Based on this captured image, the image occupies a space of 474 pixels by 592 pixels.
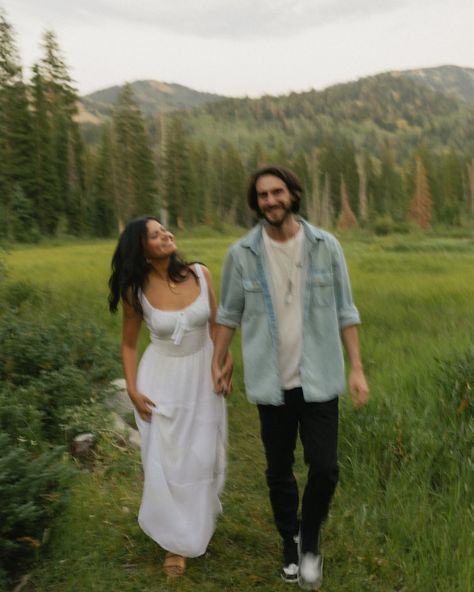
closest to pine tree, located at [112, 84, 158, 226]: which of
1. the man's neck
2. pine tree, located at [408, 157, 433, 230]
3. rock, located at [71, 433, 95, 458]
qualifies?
pine tree, located at [408, 157, 433, 230]

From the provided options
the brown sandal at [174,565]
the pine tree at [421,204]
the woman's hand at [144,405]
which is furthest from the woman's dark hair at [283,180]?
the pine tree at [421,204]

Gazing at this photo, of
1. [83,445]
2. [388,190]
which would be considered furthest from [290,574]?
[388,190]

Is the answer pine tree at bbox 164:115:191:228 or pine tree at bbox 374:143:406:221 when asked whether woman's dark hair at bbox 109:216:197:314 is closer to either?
pine tree at bbox 164:115:191:228

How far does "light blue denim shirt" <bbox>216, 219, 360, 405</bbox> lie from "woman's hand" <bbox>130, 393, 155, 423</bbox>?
0.63 meters

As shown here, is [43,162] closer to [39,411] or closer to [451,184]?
[39,411]

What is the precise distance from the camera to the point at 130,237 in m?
3.37

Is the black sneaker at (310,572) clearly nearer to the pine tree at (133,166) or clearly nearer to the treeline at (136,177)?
the treeline at (136,177)

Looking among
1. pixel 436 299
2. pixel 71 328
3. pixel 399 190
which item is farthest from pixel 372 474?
pixel 399 190

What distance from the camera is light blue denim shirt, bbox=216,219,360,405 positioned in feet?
9.77

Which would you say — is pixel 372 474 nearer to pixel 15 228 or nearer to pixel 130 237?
pixel 130 237

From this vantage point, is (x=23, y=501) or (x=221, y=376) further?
(x=23, y=501)

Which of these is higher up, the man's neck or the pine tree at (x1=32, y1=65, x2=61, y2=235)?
the pine tree at (x1=32, y1=65, x2=61, y2=235)

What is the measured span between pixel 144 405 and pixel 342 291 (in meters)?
1.25

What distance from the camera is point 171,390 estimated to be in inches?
132
